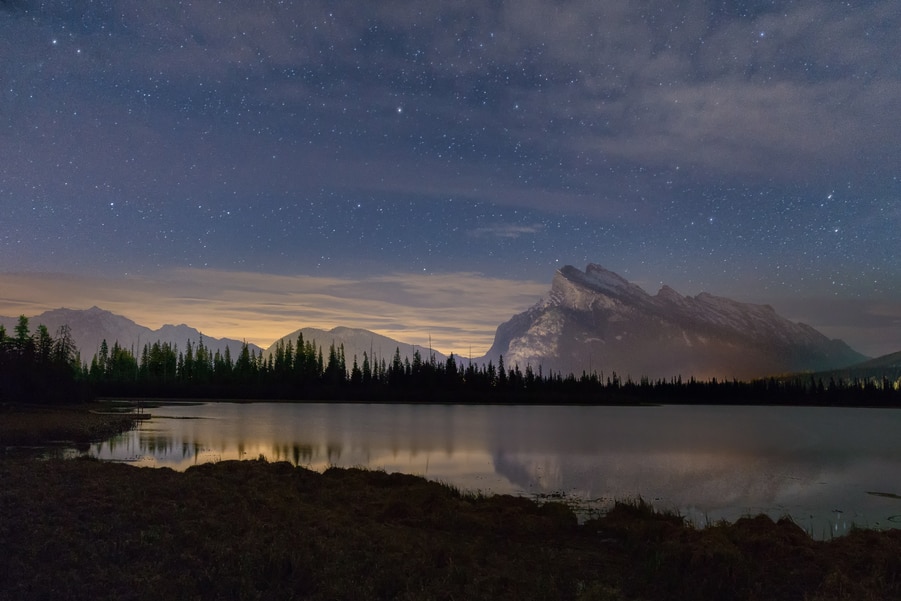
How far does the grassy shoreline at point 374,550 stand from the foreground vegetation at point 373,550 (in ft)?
0.16

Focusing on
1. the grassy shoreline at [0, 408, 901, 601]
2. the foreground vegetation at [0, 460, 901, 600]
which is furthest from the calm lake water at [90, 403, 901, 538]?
the foreground vegetation at [0, 460, 901, 600]

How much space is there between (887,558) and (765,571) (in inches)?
132

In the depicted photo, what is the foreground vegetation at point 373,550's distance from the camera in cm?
1284

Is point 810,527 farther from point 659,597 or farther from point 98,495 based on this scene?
point 98,495

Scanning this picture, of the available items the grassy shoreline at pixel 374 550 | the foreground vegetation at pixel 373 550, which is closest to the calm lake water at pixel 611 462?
the grassy shoreline at pixel 374 550

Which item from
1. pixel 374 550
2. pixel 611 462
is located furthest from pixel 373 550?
pixel 611 462

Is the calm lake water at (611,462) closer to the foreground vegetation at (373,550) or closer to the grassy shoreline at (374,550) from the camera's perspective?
the grassy shoreline at (374,550)

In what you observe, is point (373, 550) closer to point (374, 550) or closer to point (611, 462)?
point (374, 550)

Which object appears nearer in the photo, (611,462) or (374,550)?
(374,550)

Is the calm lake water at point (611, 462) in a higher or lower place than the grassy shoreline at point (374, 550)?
lower

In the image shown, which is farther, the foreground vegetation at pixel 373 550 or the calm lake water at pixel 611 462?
the calm lake water at pixel 611 462

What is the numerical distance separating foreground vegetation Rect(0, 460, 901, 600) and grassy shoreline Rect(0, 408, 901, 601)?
0.05m

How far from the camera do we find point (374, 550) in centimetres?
1538

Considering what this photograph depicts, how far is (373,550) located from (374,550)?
0.03 m
